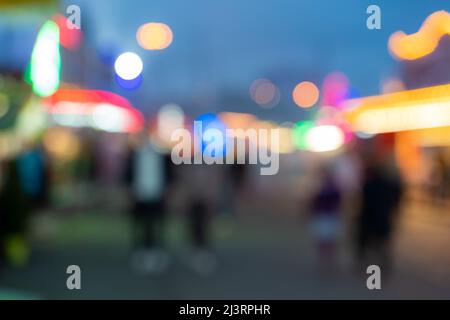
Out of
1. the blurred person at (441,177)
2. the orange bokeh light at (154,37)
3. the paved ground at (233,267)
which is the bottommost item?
the paved ground at (233,267)

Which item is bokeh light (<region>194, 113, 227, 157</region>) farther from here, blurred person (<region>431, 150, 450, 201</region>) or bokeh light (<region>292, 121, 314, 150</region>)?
blurred person (<region>431, 150, 450, 201</region>)

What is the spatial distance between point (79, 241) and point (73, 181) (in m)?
5.02

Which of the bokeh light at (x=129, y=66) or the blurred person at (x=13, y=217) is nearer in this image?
the blurred person at (x=13, y=217)

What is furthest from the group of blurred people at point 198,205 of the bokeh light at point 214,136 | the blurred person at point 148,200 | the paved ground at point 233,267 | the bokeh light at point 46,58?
the bokeh light at point 214,136

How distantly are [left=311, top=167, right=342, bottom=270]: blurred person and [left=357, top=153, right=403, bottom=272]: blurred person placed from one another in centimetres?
37

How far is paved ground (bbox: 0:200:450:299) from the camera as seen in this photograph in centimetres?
555

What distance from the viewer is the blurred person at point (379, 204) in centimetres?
664

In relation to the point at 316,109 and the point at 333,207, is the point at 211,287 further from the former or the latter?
the point at 316,109

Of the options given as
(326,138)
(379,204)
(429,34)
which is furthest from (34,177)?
(429,34)

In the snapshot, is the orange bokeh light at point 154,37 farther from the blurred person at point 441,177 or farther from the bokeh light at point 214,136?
the blurred person at point 441,177

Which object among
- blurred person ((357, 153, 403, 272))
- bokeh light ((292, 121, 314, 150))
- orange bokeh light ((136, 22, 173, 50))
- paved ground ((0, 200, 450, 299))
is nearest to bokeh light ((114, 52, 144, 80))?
orange bokeh light ((136, 22, 173, 50))

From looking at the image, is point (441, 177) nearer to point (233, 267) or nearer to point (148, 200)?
point (233, 267)

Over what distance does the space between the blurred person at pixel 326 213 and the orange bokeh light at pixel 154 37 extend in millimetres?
2205

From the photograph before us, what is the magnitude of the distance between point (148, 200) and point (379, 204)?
2324mm
